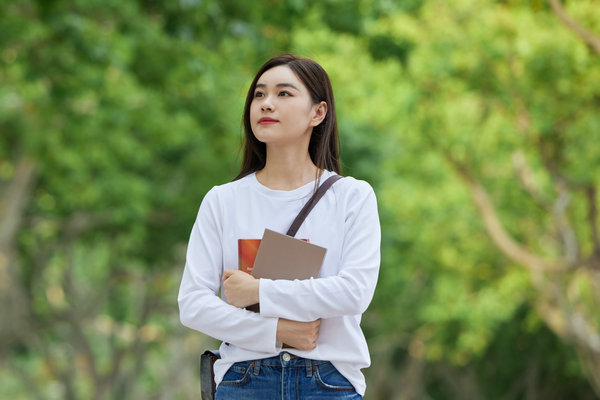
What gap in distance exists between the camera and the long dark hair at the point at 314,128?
9.75ft

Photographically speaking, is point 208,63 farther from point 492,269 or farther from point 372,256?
point 492,269

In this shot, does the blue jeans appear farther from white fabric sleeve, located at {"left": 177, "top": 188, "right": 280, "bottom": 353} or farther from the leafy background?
the leafy background

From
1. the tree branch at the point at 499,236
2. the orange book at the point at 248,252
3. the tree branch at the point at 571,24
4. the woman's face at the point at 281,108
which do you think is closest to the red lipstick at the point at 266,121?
the woman's face at the point at 281,108

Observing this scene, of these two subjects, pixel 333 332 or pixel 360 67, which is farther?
pixel 360 67

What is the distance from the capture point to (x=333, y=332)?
2.84 metres

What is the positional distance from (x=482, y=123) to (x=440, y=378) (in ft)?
65.6

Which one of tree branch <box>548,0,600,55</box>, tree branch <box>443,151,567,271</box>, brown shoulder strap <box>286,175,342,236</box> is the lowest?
tree branch <box>443,151,567,271</box>

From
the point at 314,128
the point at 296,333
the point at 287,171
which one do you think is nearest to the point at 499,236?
the point at 314,128

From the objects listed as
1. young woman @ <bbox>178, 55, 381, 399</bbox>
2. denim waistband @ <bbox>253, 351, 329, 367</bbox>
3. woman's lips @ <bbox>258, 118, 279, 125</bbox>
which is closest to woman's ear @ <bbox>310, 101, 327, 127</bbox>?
young woman @ <bbox>178, 55, 381, 399</bbox>

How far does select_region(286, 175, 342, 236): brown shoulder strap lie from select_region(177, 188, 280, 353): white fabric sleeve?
0.23m

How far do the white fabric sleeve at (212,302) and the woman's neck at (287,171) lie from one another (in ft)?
0.55

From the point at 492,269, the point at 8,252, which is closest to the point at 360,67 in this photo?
the point at 492,269

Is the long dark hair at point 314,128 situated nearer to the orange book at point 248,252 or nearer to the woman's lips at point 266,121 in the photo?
the woman's lips at point 266,121

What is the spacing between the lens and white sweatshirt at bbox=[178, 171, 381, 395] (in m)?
2.75
